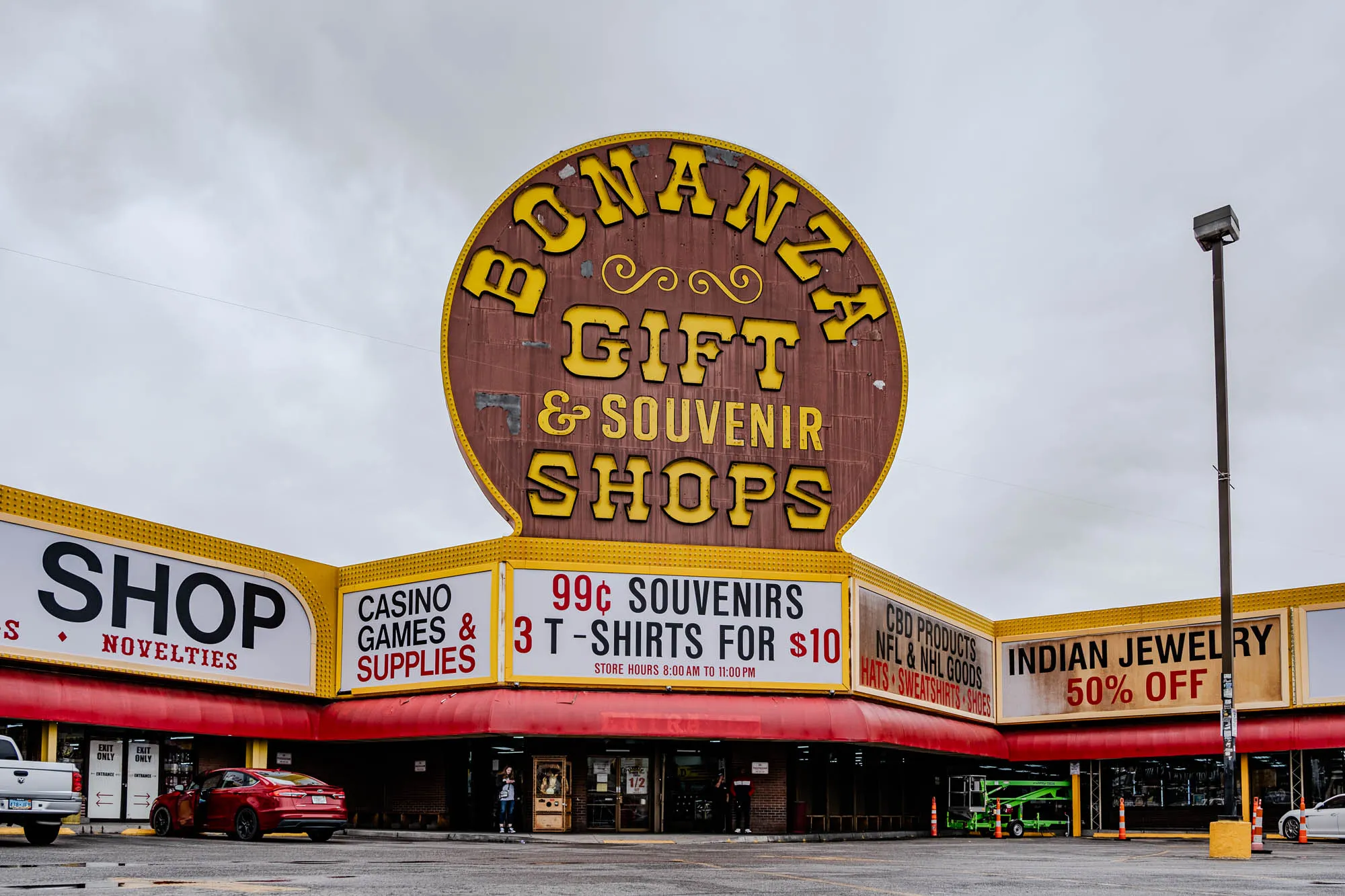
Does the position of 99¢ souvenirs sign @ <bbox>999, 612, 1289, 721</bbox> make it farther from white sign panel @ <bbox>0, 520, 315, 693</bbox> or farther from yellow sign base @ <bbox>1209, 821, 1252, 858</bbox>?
white sign panel @ <bbox>0, 520, 315, 693</bbox>

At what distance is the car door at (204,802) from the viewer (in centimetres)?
2642

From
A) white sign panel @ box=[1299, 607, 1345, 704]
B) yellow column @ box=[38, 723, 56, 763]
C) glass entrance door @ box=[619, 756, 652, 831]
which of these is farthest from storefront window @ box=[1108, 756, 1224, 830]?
yellow column @ box=[38, 723, 56, 763]

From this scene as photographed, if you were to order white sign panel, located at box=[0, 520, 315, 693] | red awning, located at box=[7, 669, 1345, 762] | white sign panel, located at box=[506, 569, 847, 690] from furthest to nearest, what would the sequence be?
1. white sign panel, located at box=[506, 569, 847, 690]
2. red awning, located at box=[7, 669, 1345, 762]
3. white sign panel, located at box=[0, 520, 315, 693]

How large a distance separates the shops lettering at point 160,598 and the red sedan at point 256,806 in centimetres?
553

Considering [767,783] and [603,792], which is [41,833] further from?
[767,783]

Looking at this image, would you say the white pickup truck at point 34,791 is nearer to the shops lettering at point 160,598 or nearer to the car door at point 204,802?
the car door at point 204,802

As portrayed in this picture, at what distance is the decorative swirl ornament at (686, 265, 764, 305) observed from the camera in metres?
40.5

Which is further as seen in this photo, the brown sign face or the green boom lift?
the green boom lift

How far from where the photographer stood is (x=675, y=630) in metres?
35.8

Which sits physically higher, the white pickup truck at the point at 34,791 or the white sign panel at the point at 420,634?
the white sign panel at the point at 420,634

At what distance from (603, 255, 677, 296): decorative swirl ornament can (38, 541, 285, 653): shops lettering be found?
41.5 feet

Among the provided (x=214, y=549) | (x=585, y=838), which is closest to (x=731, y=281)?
(x=214, y=549)

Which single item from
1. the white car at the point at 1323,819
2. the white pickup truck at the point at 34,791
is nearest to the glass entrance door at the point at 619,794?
the white pickup truck at the point at 34,791

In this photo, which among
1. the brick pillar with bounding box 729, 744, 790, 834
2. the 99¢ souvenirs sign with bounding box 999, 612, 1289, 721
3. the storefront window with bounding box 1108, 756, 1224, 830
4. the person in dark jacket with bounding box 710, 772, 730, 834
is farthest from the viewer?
the storefront window with bounding box 1108, 756, 1224, 830
